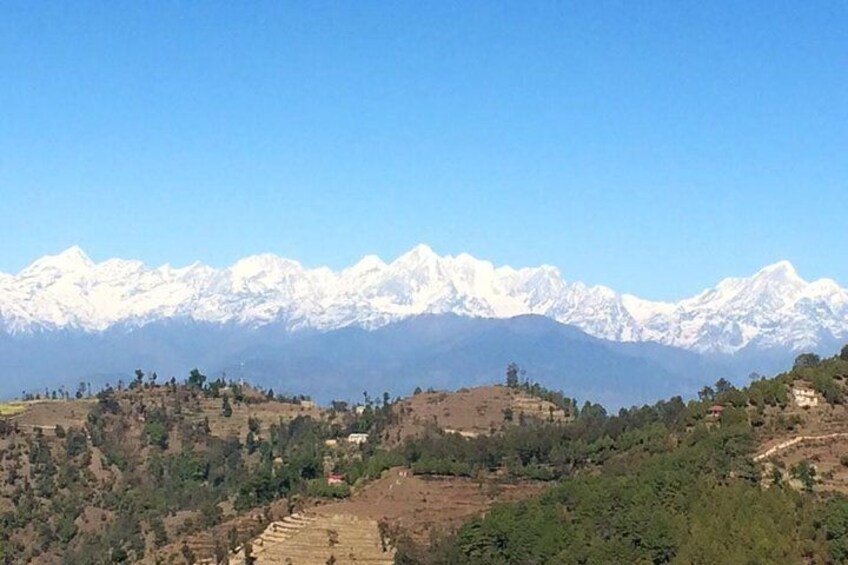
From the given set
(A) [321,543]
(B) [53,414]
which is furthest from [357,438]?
(A) [321,543]

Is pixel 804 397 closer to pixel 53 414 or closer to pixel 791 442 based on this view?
pixel 791 442

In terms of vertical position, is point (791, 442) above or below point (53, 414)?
below

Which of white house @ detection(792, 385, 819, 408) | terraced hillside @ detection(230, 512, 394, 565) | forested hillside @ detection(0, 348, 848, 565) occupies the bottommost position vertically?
terraced hillside @ detection(230, 512, 394, 565)

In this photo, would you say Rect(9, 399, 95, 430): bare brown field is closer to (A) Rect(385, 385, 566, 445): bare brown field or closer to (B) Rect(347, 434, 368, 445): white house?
(B) Rect(347, 434, 368, 445): white house

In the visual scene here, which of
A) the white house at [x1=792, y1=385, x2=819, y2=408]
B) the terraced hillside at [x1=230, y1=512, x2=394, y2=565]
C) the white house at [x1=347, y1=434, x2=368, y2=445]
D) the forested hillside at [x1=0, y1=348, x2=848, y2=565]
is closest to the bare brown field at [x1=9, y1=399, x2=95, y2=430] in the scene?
the forested hillside at [x1=0, y1=348, x2=848, y2=565]

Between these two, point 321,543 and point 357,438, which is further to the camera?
point 357,438

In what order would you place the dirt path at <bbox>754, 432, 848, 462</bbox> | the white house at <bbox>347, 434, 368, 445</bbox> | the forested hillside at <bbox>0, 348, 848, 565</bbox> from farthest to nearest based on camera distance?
the white house at <bbox>347, 434, 368, 445</bbox> → the dirt path at <bbox>754, 432, 848, 462</bbox> → the forested hillside at <bbox>0, 348, 848, 565</bbox>

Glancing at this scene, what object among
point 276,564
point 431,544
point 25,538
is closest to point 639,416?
point 431,544

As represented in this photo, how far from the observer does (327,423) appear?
140 meters

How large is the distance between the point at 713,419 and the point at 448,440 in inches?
1040

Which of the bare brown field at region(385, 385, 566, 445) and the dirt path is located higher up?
the bare brown field at region(385, 385, 566, 445)

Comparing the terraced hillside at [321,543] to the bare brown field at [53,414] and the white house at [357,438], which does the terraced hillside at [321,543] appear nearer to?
the white house at [357,438]

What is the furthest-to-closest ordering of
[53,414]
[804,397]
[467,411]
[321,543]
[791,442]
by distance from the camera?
1. [53,414]
2. [467,411]
3. [804,397]
4. [321,543]
5. [791,442]

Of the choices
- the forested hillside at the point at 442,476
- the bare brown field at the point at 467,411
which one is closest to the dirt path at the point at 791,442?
the forested hillside at the point at 442,476
